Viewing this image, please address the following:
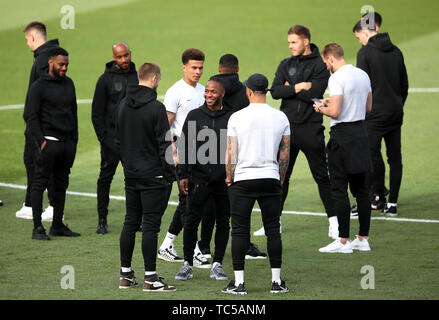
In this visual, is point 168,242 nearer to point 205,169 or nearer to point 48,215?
point 205,169

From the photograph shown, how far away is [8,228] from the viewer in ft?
36.6

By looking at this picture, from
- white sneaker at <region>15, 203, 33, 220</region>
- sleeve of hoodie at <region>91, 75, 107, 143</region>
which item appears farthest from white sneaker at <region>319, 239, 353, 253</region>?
white sneaker at <region>15, 203, 33, 220</region>

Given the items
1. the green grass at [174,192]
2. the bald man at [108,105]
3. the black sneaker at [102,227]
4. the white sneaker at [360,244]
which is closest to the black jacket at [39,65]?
the bald man at [108,105]

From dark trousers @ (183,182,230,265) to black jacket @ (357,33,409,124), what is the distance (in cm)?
389

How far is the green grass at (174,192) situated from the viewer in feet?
28.2

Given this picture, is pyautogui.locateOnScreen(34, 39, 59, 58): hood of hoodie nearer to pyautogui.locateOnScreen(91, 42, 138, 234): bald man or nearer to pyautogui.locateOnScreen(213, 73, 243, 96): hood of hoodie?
pyautogui.locateOnScreen(91, 42, 138, 234): bald man

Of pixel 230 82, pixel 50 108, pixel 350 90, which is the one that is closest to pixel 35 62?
pixel 50 108

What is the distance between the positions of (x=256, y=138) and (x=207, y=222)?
5.37 feet

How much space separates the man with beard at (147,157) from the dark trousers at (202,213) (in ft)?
1.66

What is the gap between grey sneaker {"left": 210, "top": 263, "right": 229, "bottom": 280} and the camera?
8805mm

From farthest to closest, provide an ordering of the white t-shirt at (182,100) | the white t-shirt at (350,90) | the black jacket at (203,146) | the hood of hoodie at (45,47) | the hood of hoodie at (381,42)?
the hood of hoodie at (381,42) → the hood of hoodie at (45,47) → the white t-shirt at (350,90) → the white t-shirt at (182,100) → the black jacket at (203,146)

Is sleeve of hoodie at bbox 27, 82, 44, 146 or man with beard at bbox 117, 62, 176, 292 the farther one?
sleeve of hoodie at bbox 27, 82, 44, 146

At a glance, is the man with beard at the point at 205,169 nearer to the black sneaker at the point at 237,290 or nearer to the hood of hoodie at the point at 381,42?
the black sneaker at the point at 237,290
